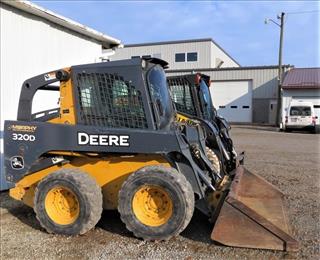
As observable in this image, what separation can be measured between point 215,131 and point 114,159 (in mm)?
2941

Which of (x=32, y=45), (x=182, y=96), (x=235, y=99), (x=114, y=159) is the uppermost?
(x=32, y=45)

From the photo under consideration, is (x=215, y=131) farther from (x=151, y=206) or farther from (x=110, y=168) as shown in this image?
(x=151, y=206)

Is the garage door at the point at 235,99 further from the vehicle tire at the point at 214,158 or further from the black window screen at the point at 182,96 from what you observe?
the vehicle tire at the point at 214,158

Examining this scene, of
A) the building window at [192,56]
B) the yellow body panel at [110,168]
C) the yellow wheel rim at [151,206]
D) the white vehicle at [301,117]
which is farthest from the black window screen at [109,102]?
the building window at [192,56]

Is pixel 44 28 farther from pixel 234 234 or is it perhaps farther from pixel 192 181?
pixel 234 234

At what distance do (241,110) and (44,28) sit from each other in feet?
98.5

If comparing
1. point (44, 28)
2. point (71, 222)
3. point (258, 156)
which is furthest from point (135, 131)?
point (258, 156)

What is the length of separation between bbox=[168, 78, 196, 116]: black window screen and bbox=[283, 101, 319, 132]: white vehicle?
1926 cm

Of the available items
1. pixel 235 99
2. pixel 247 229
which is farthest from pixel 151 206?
pixel 235 99

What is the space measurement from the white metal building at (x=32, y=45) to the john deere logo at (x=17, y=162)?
274 centimetres

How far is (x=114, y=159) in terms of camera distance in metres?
6.03

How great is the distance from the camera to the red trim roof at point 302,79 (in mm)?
32125

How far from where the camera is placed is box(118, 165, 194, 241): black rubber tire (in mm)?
5430

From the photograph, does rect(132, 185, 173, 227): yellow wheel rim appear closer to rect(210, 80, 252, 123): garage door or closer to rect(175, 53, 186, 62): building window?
rect(210, 80, 252, 123): garage door
